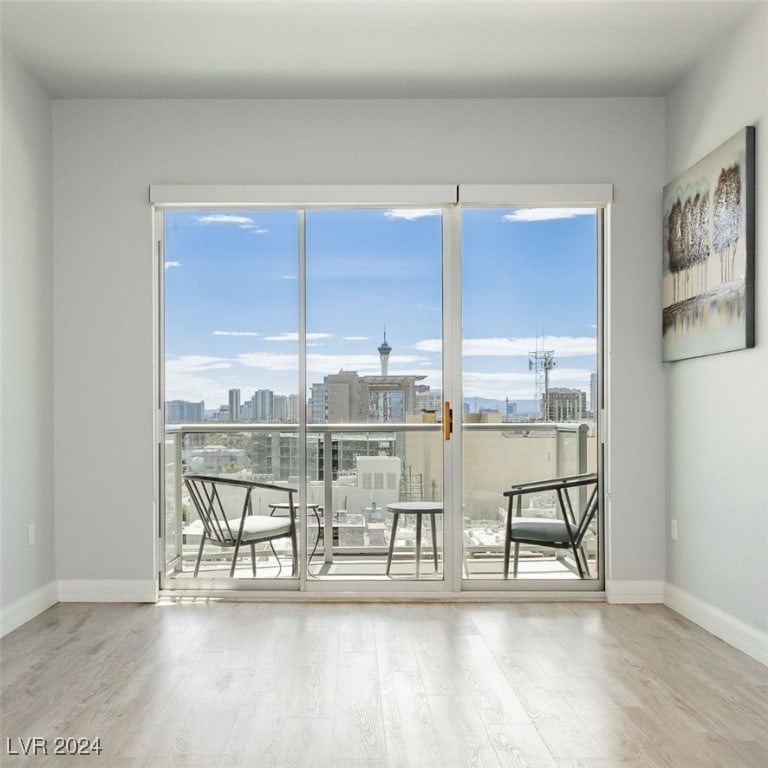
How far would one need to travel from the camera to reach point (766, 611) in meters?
3.59

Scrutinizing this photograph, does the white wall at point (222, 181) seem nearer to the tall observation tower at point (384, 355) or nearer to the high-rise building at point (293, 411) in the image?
the high-rise building at point (293, 411)

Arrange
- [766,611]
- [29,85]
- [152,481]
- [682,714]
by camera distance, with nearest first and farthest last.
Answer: [682,714], [766,611], [29,85], [152,481]

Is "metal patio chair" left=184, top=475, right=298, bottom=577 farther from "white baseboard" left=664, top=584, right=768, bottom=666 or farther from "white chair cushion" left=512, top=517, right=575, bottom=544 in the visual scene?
"white baseboard" left=664, top=584, right=768, bottom=666

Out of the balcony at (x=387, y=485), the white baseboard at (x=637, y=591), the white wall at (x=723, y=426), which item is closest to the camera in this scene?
the white wall at (x=723, y=426)

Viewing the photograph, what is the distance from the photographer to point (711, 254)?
4.04 m

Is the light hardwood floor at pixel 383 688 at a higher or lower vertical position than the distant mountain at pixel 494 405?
lower

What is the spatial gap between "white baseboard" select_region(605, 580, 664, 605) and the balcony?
0.17 m

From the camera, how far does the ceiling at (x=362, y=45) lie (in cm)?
371

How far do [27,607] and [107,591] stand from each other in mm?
507

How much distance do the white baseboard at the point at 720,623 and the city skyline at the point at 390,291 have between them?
1.29 meters

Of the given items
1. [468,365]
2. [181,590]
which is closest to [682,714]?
[468,365]

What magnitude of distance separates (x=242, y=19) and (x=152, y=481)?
253 cm

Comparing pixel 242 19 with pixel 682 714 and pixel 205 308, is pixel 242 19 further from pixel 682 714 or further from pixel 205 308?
pixel 682 714

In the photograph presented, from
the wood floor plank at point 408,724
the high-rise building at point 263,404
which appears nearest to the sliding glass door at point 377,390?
the high-rise building at point 263,404
